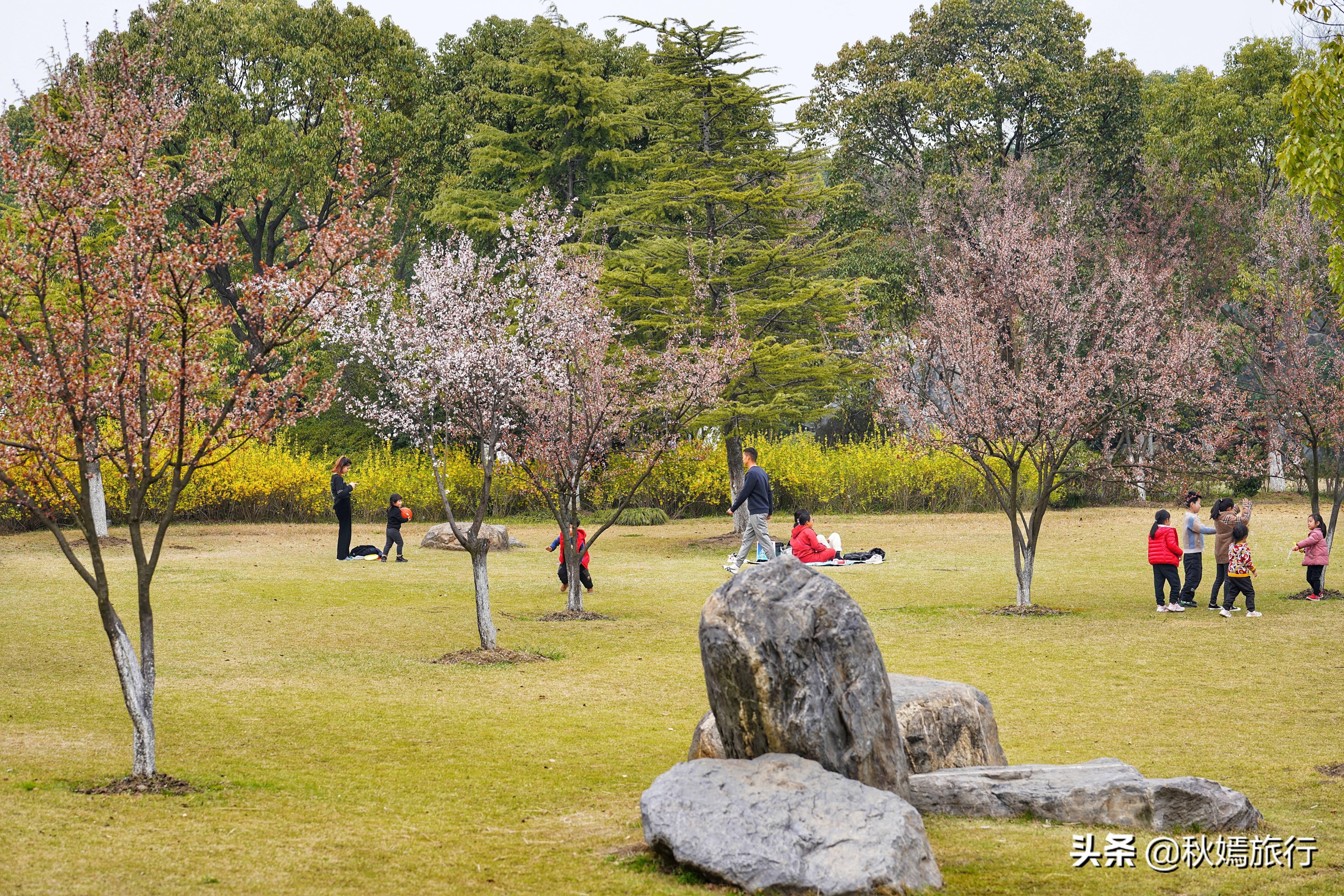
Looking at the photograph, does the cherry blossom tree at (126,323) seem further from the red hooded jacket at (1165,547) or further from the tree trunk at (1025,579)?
the red hooded jacket at (1165,547)

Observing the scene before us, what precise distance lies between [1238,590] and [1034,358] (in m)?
4.60

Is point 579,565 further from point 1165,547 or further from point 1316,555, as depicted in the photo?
point 1316,555

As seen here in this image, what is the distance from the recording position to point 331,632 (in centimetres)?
1343

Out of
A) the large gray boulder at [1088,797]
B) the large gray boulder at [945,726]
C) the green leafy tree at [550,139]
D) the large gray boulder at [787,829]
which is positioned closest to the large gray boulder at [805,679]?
the large gray boulder at [787,829]

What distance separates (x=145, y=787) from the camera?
22.4ft

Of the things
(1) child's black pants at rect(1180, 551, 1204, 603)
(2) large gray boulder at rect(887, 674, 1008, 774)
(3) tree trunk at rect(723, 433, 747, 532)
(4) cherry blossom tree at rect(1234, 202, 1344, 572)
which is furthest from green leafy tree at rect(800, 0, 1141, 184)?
(2) large gray boulder at rect(887, 674, 1008, 774)

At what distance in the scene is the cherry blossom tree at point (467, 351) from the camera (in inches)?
491

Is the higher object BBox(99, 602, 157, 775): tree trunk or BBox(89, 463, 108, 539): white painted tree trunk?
BBox(89, 463, 108, 539): white painted tree trunk

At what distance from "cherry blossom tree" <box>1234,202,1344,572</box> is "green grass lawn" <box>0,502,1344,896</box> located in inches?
89.6

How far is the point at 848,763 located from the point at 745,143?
21.3m

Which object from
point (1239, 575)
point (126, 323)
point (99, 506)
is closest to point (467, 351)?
point (126, 323)

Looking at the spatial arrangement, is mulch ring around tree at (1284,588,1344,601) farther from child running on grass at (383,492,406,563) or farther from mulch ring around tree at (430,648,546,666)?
child running on grass at (383,492,406,563)

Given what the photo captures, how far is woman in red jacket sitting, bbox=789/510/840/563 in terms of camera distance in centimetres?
1872

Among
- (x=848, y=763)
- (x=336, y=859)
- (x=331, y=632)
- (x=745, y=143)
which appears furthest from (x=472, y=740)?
(x=745, y=143)
